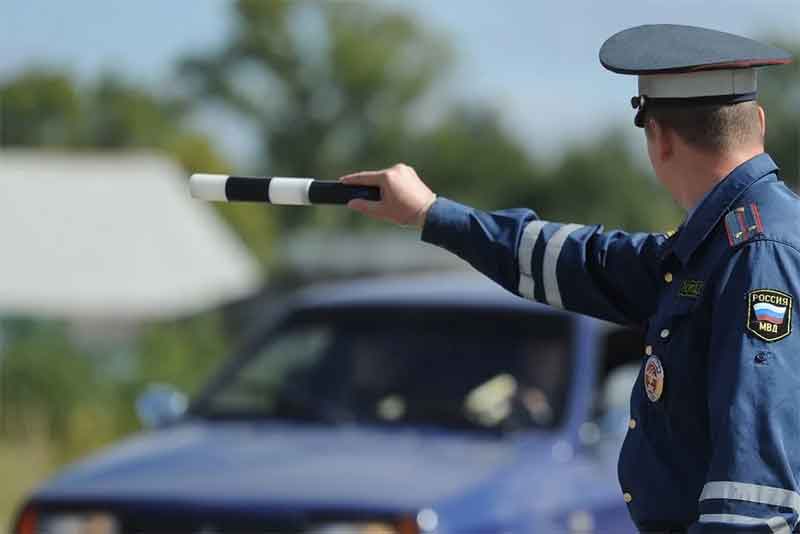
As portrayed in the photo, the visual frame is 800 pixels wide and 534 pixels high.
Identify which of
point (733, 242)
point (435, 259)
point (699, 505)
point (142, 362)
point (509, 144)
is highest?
point (509, 144)

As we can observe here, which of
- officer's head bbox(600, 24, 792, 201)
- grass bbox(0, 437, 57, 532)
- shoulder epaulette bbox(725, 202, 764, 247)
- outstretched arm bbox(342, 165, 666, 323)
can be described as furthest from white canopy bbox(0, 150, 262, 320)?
shoulder epaulette bbox(725, 202, 764, 247)

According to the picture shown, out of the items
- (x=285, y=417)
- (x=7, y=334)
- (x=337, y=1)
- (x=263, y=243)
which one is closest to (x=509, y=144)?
(x=337, y=1)

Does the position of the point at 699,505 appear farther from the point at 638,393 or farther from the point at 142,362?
the point at 142,362

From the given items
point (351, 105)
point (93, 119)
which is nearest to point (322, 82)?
point (351, 105)

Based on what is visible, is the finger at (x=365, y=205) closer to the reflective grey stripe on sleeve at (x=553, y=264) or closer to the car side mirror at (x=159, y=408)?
the reflective grey stripe on sleeve at (x=553, y=264)

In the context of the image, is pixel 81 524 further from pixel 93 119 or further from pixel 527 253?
pixel 93 119

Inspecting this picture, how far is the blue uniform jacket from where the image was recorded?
2.62 m

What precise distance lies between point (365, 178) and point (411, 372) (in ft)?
9.55

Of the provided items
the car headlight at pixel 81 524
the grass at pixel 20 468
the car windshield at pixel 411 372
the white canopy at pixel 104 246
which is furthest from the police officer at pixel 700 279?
the white canopy at pixel 104 246

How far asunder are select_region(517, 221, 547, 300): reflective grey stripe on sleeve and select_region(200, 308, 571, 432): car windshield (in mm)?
2570

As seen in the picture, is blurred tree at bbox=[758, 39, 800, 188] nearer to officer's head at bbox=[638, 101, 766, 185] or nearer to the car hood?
the car hood

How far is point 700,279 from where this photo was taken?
9.30ft

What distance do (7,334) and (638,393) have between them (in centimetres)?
1210

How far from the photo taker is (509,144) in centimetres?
6888
